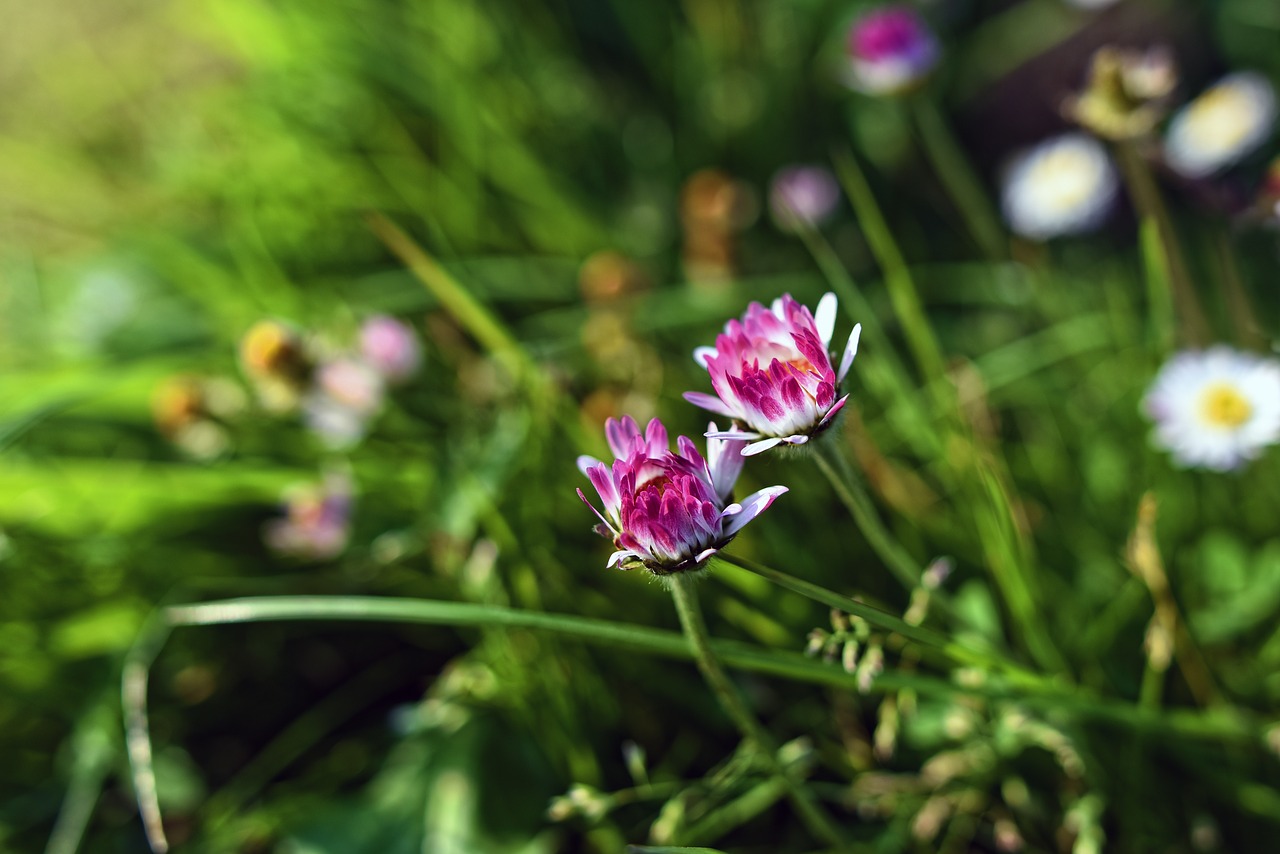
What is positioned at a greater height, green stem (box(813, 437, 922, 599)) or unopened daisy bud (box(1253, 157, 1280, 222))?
unopened daisy bud (box(1253, 157, 1280, 222))

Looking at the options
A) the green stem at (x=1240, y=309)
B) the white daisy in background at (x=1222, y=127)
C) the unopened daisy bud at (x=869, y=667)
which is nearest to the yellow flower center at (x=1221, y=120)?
the white daisy in background at (x=1222, y=127)

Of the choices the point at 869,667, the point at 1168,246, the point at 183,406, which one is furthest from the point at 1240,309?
the point at 183,406

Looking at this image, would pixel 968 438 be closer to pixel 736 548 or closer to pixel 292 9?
pixel 736 548

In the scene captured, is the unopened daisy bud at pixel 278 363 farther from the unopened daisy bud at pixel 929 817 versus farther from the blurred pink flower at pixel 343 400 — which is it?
the unopened daisy bud at pixel 929 817

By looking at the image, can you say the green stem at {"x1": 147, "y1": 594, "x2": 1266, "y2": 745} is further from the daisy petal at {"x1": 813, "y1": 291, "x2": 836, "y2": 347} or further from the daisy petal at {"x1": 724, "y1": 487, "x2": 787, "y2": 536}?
the daisy petal at {"x1": 813, "y1": 291, "x2": 836, "y2": 347}

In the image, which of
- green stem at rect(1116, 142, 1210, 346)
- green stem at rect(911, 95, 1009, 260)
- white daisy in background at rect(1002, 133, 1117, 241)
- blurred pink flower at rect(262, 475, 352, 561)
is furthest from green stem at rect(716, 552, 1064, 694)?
white daisy in background at rect(1002, 133, 1117, 241)

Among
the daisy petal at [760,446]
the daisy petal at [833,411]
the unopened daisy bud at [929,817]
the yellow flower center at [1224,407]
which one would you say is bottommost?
the unopened daisy bud at [929,817]
